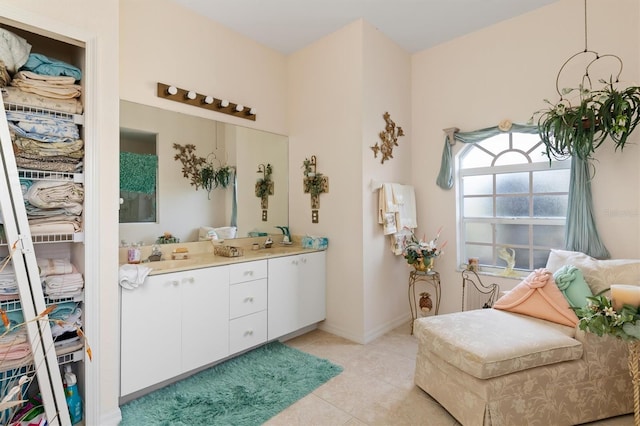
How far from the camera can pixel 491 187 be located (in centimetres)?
316

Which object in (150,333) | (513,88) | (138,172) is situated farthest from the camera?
(513,88)

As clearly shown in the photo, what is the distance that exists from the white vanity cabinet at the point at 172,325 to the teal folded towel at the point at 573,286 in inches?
94.3

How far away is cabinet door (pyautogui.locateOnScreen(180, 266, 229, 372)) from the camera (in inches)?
86.1

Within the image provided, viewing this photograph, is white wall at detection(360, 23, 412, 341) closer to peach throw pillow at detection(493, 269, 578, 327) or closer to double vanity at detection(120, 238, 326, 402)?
double vanity at detection(120, 238, 326, 402)

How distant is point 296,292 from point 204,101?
192cm

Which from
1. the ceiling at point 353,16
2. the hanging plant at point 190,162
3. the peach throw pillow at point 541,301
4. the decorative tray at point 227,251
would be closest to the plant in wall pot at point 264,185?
the hanging plant at point 190,162

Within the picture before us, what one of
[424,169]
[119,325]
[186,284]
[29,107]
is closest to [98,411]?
[119,325]

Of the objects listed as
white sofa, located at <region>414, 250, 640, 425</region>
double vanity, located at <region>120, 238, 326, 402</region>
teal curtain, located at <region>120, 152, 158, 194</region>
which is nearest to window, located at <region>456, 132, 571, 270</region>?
white sofa, located at <region>414, 250, 640, 425</region>

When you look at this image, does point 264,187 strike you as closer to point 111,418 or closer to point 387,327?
point 387,327

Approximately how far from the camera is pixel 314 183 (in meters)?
3.25

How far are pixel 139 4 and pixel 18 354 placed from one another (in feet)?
8.10

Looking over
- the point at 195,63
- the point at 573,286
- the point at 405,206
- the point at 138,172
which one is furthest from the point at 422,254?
the point at 195,63

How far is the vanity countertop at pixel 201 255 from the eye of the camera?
2.21m

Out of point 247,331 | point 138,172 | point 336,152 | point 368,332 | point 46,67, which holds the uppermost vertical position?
point 46,67
